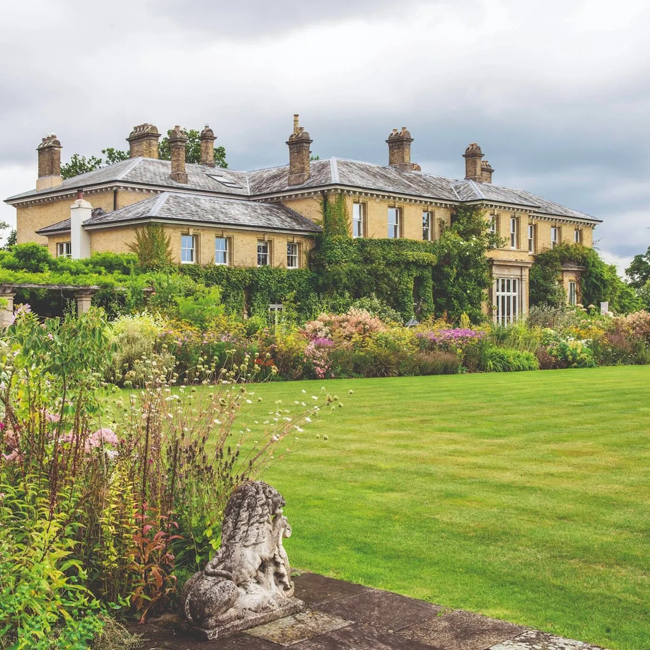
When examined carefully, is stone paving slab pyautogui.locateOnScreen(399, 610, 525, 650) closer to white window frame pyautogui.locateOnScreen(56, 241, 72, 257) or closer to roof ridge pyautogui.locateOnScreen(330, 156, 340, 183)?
roof ridge pyautogui.locateOnScreen(330, 156, 340, 183)

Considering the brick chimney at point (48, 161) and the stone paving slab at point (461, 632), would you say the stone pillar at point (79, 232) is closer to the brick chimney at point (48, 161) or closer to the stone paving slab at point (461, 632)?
the brick chimney at point (48, 161)

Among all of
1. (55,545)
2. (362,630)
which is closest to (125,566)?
(55,545)

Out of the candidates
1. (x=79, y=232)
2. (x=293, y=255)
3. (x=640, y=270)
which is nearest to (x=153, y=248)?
(x=79, y=232)

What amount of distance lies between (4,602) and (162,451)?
184cm

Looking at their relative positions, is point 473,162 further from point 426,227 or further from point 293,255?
point 293,255

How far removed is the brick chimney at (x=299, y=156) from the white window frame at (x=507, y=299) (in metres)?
12.1

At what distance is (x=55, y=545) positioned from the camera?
447 cm

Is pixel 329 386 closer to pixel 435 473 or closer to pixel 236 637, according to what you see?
pixel 435 473

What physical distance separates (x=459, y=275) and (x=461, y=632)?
39533 millimetres

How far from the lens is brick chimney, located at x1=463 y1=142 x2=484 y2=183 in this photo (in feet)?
163

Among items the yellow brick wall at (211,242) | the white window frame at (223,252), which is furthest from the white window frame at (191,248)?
the white window frame at (223,252)

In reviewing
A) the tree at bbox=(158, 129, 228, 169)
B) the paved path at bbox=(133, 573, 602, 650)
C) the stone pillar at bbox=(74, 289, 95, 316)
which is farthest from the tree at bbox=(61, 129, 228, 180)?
the paved path at bbox=(133, 573, 602, 650)

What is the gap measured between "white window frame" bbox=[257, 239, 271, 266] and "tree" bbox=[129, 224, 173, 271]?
16.9 feet

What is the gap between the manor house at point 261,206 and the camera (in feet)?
119
